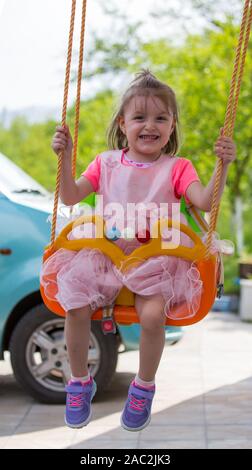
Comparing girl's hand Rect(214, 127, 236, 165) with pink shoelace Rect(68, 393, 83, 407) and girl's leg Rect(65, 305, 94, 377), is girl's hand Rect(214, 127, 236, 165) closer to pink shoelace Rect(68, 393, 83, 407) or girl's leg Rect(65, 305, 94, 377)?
girl's leg Rect(65, 305, 94, 377)

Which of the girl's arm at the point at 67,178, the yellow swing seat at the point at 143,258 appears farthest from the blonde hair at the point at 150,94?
the yellow swing seat at the point at 143,258

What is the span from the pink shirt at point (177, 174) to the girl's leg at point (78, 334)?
58 cm

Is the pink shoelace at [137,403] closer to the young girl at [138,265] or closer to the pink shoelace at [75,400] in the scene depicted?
the young girl at [138,265]

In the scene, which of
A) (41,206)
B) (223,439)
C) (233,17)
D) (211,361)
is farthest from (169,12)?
(223,439)

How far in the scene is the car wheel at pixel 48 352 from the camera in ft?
19.1

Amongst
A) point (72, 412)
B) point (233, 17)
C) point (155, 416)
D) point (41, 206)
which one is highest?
point (233, 17)

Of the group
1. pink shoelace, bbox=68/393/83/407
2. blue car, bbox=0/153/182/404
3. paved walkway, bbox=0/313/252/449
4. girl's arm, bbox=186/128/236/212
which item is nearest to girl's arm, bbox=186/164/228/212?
girl's arm, bbox=186/128/236/212

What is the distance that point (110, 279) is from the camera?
324 cm

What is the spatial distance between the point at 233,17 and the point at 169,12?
12.5 feet

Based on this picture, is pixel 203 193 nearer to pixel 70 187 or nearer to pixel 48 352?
pixel 70 187

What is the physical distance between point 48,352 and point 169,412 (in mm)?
908

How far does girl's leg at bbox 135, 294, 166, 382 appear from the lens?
3.13 m
